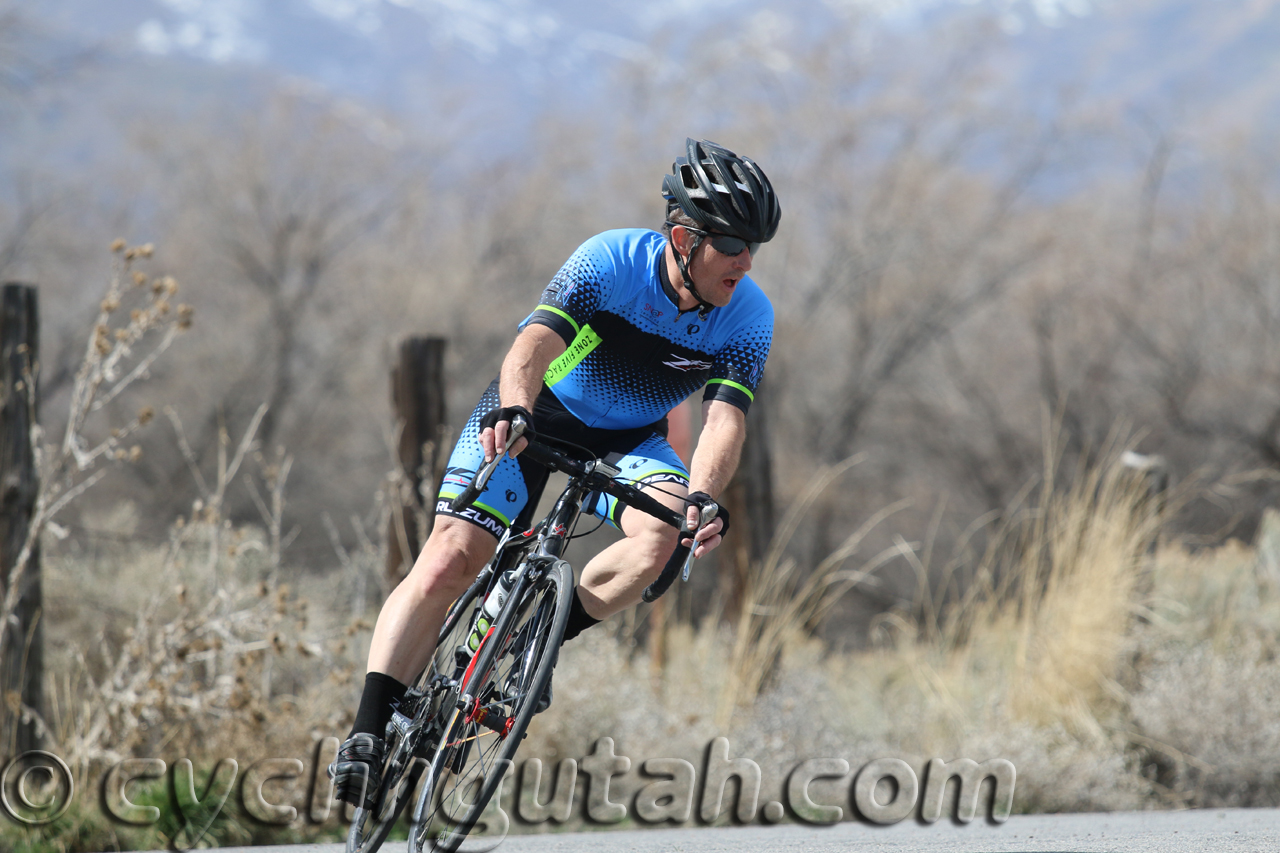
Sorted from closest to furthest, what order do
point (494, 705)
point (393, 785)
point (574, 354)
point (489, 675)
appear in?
point (494, 705), point (489, 675), point (393, 785), point (574, 354)

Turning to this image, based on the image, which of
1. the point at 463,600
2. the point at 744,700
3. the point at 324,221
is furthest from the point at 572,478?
the point at 324,221

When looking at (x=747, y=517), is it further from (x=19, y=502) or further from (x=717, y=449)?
(x=19, y=502)

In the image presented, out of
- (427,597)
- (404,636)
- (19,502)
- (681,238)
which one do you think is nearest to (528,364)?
(681,238)

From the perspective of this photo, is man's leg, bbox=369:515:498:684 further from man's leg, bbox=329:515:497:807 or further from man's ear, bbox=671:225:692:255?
man's ear, bbox=671:225:692:255

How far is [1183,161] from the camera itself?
2248 cm

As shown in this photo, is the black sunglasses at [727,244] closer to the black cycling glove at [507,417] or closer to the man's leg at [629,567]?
the man's leg at [629,567]

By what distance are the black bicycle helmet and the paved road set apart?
7.20 ft

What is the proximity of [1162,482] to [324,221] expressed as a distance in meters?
14.9

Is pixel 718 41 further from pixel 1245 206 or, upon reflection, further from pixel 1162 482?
pixel 1162 482

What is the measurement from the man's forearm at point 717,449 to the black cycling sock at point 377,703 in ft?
3.74

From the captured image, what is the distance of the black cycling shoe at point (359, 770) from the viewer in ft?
11.3

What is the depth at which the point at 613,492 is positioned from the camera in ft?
11.3

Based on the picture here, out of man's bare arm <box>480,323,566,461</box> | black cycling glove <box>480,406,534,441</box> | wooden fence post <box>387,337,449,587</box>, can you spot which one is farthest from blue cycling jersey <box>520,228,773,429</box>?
wooden fence post <box>387,337,449,587</box>

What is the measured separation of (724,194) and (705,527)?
3.73 ft
